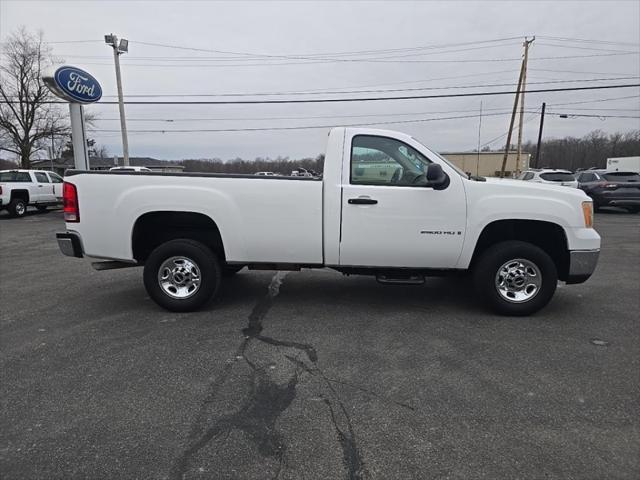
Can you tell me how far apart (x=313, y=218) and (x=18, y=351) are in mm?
3046

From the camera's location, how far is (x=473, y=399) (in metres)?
3.03

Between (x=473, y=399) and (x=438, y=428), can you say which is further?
(x=473, y=399)

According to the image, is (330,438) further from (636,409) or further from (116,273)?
(116,273)

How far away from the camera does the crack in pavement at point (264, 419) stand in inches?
93.9

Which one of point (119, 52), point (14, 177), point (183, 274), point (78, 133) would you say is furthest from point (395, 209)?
point (119, 52)

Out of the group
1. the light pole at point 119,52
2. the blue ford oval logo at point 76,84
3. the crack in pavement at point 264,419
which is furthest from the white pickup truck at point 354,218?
the light pole at point 119,52

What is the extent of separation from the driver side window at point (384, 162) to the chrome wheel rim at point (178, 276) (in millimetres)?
2066

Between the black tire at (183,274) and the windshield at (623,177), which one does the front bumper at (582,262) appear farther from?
the windshield at (623,177)

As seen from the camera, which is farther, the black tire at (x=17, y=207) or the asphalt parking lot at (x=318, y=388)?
the black tire at (x=17, y=207)

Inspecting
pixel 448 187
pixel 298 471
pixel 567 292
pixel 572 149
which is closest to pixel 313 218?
pixel 448 187

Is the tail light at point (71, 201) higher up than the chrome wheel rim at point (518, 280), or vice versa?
the tail light at point (71, 201)

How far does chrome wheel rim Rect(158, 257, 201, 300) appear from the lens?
4.71 metres

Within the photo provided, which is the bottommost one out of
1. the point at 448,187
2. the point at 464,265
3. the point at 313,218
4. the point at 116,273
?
the point at 116,273

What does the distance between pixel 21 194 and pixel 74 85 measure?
9.04 metres
